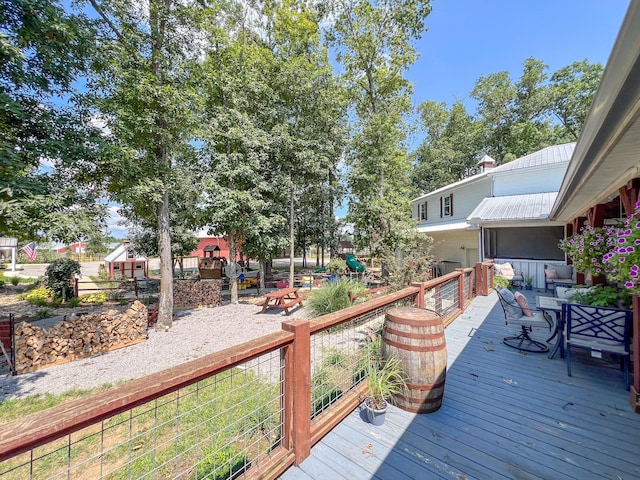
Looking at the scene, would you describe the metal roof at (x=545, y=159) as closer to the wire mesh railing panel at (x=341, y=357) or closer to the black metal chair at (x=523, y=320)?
the black metal chair at (x=523, y=320)

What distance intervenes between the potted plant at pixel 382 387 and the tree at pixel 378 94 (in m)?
10.1

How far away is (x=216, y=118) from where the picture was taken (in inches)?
426

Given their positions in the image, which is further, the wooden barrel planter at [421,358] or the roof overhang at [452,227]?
the roof overhang at [452,227]

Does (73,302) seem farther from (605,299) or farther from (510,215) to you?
(510,215)

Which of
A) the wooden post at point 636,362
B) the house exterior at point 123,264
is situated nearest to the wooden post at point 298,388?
the wooden post at point 636,362

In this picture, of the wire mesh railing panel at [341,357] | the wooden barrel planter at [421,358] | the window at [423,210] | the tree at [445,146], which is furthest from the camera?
the tree at [445,146]

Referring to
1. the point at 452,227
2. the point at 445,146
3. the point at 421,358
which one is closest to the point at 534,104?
the point at 445,146

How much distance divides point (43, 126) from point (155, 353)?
212 inches

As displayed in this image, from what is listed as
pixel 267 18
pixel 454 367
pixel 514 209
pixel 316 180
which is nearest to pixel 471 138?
pixel 514 209

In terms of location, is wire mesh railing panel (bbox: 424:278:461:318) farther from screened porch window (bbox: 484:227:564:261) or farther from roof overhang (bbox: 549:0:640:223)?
screened porch window (bbox: 484:227:564:261)

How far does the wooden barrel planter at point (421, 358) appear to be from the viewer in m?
2.79

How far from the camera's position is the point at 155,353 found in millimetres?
6645

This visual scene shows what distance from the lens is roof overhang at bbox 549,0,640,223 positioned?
1418 millimetres

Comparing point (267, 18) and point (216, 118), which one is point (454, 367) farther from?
→ point (267, 18)
